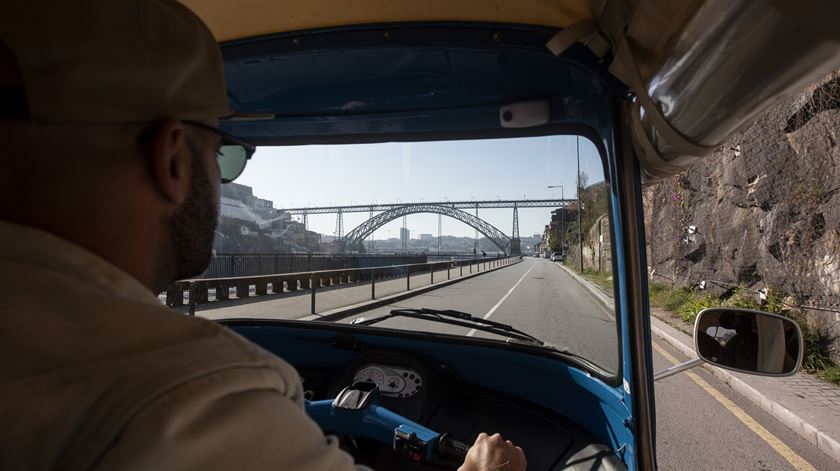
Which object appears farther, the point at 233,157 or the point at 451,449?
the point at 451,449

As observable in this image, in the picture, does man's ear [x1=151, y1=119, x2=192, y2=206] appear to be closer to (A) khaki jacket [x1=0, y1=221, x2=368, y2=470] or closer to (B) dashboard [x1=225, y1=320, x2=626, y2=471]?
(A) khaki jacket [x1=0, y1=221, x2=368, y2=470]

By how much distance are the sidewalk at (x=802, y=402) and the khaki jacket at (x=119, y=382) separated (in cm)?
348

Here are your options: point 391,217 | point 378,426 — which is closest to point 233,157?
point 378,426

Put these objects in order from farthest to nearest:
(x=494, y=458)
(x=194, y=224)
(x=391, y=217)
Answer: (x=391, y=217) < (x=494, y=458) < (x=194, y=224)

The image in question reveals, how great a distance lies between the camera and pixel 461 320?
2799 mm

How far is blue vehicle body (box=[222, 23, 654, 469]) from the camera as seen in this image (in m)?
1.76

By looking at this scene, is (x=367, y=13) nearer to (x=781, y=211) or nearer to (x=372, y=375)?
(x=372, y=375)

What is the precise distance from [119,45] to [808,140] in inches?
413

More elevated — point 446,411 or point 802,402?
point 446,411

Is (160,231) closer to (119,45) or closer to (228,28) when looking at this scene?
(119,45)

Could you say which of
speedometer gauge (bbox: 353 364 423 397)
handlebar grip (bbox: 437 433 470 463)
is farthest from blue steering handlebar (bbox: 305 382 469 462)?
speedometer gauge (bbox: 353 364 423 397)

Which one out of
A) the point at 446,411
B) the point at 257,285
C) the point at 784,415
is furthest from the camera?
the point at 257,285

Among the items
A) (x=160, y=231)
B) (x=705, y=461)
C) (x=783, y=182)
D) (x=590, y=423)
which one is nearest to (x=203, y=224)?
(x=160, y=231)

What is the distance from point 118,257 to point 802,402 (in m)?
7.03
